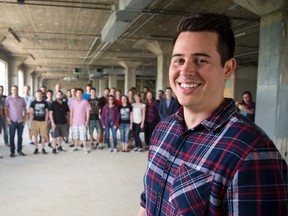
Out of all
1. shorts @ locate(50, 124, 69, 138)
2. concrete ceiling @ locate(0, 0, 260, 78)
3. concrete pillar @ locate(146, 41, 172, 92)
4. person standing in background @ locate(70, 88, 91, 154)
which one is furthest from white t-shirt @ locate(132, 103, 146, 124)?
concrete pillar @ locate(146, 41, 172, 92)

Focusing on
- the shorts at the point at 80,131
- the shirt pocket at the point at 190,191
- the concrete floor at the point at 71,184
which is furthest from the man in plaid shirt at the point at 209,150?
the shorts at the point at 80,131

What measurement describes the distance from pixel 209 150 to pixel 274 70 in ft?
14.6

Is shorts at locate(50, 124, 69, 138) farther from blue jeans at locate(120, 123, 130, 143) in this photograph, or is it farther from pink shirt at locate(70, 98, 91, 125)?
blue jeans at locate(120, 123, 130, 143)

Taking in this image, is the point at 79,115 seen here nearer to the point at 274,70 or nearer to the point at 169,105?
the point at 169,105

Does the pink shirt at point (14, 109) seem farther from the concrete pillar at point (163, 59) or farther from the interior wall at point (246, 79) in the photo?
the interior wall at point (246, 79)

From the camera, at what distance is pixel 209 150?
91 cm

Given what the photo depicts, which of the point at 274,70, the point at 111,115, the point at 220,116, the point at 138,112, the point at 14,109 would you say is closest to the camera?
the point at 220,116

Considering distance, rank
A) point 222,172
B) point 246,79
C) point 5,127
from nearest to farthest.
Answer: point 222,172 → point 5,127 → point 246,79

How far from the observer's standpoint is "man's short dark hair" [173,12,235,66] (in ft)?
3.23

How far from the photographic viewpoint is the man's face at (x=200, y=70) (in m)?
0.98

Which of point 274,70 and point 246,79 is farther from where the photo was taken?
point 246,79

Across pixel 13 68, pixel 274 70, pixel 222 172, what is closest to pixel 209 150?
pixel 222 172

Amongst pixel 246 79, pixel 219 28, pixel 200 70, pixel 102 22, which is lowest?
pixel 200 70

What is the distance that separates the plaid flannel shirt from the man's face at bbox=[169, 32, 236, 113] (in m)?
0.07
